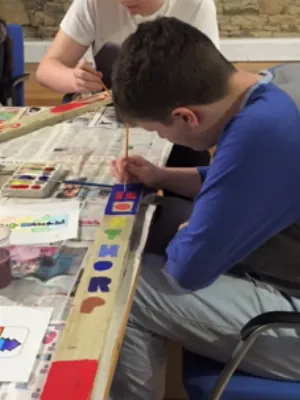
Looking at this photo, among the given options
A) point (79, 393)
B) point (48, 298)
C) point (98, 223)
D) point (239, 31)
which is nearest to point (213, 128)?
point (98, 223)

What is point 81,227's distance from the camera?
1.23 meters

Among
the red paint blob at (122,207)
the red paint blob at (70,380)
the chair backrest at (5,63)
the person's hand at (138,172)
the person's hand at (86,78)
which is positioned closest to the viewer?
the red paint blob at (70,380)

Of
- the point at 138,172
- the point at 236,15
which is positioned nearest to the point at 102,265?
the point at 138,172

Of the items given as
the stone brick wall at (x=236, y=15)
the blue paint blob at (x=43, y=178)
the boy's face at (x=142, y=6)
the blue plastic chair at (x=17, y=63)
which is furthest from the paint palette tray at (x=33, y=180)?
the stone brick wall at (x=236, y=15)

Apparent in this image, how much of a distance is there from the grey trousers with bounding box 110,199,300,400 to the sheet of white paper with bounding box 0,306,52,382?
1.05 feet

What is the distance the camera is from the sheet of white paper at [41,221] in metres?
1.19

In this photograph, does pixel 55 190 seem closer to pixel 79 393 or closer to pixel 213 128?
pixel 213 128

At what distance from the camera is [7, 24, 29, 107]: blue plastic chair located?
2.72 metres

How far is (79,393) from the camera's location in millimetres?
787

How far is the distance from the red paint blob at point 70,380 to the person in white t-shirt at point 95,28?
1.14 m

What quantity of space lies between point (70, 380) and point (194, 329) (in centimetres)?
44

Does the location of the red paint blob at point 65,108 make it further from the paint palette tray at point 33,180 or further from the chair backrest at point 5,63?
the chair backrest at point 5,63

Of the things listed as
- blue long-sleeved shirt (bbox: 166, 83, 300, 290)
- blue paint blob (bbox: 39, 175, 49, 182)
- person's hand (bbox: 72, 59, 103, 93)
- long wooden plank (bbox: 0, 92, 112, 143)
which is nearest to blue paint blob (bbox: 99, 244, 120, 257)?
blue long-sleeved shirt (bbox: 166, 83, 300, 290)

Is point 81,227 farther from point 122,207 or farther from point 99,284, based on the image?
point 99,284
